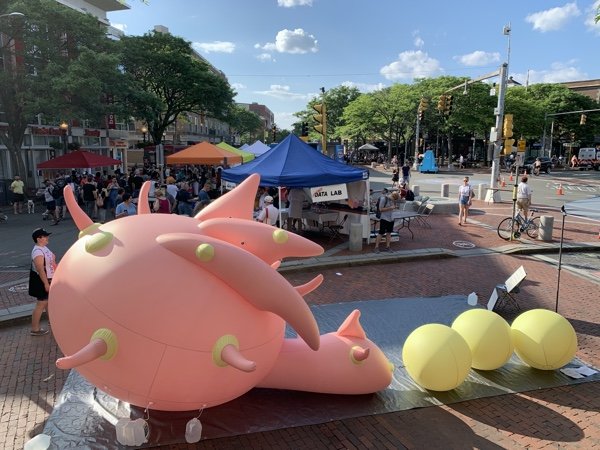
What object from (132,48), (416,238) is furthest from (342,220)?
(132,48)

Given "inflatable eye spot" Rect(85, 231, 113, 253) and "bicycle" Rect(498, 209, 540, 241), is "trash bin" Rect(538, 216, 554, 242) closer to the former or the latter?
"bicycle" Rect(498, 209, 540, 241)

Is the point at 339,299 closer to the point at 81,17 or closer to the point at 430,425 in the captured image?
the point at 430,425

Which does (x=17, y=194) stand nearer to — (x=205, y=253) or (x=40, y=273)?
(x=40, y=273)

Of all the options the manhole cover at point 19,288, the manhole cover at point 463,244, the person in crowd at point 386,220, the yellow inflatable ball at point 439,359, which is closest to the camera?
the yellow inflatable ball at point 439,359

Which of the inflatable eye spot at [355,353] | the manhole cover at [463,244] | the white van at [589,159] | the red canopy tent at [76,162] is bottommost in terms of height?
the manhole cover at [463,244]

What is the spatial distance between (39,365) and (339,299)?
519cm

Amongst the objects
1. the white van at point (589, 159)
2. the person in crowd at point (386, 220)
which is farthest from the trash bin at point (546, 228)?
the white van at point (589, 159)

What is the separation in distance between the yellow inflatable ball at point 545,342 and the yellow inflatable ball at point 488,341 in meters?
0.27

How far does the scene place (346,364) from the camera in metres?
5.20

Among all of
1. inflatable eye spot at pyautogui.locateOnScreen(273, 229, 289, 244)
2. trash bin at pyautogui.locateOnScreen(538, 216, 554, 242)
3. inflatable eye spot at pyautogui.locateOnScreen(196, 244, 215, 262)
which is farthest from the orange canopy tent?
inflatable eye spot at pyautogui.locateOnScreen(196, 244, 215, 262)

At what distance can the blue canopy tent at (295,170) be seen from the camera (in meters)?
12.1

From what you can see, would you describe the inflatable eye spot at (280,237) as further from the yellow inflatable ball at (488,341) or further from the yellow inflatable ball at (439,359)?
the yellow inflatable ball at (488,341)

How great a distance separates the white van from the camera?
5359 cm

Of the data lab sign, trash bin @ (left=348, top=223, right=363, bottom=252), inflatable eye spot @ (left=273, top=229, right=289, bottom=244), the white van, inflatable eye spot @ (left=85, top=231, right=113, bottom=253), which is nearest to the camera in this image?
inflatable eye spot @ (left=85, top=231, right=113, bottom=253)
